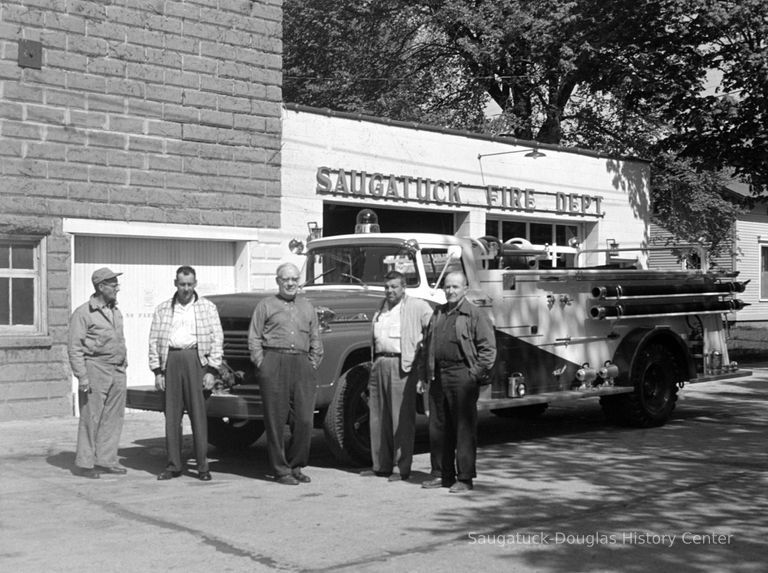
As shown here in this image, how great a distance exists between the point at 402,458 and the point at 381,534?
212 cm

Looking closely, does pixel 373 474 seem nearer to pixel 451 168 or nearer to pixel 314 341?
pixel 314 341

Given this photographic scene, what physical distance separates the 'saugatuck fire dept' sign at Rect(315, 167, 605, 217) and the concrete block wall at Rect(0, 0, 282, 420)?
134 cm

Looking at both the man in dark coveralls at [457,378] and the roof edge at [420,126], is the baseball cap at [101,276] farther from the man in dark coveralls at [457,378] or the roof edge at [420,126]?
the roof edge at [420,126]

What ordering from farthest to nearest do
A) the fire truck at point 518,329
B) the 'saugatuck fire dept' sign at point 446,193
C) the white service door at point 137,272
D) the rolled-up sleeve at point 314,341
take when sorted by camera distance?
the 'saugatuck fire dept' sign at point 446,193 → the white service door at point 137,272 → the fire truck at point 518,329 → the rolled-up sleeve at point 314,341

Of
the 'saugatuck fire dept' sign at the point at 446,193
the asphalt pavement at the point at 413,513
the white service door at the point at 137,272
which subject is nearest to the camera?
the asphalt pavement at the point at 413,513

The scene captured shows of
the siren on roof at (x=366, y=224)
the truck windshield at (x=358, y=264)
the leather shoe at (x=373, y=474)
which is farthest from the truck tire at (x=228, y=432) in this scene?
the siren on roof at (x=366, y=224)

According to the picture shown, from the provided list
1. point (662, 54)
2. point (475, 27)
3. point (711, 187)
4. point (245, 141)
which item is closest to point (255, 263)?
point (245, 141)

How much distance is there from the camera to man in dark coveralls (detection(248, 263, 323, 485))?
9008mm

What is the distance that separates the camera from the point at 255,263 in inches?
637

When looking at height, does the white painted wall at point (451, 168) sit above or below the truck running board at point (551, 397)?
above

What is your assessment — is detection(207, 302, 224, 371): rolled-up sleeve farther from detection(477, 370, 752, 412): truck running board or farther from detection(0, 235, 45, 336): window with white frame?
detection(0, 235, 45, 336): window with white frame

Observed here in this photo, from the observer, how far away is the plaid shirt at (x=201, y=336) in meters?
9.24

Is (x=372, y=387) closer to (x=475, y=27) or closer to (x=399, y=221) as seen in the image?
(x=399, y=221)

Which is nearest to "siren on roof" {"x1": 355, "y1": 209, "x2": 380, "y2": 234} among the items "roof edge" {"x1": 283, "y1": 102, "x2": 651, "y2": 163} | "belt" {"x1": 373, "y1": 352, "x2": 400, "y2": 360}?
"belt" {"x1": 373, "y1": 352, "x2": 400, "y2": 360}
